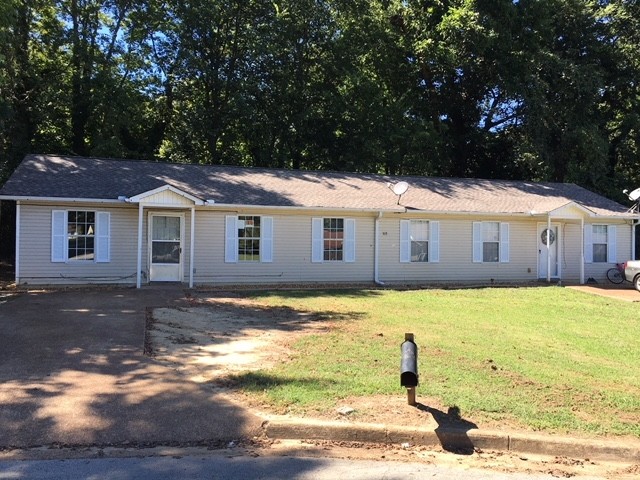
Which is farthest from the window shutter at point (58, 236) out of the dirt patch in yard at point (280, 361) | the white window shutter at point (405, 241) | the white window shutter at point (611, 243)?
the white window shutter at point (611, 243)

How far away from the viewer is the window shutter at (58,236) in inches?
613

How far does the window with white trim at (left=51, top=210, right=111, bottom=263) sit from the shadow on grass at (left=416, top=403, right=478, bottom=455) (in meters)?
13.0

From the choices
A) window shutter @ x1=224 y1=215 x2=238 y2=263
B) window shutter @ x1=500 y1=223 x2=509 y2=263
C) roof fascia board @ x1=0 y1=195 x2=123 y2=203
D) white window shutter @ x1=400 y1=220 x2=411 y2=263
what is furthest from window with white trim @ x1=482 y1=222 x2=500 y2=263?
roof fascia board @ x1=0 y1=195 x2=123 y2=203

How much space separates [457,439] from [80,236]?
13616 millimetres

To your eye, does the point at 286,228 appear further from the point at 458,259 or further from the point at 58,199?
the point at 58,199

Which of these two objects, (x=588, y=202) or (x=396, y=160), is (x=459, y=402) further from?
(x=396, y=160)

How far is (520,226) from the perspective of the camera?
20.2m

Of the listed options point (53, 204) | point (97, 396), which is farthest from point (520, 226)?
point (97, 396)

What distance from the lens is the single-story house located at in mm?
15742

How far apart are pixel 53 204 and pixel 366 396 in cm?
1266

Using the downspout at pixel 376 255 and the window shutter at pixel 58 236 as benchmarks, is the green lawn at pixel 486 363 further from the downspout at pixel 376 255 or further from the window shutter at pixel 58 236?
the window shutter at pixel 58 236

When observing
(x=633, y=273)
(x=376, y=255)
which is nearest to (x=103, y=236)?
(x=376, y=255)

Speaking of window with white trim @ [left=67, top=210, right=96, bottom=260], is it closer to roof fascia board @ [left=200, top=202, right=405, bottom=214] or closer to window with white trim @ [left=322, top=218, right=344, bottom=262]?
roof fascia board @ [left=200, top=202, right=405, bottom=214]

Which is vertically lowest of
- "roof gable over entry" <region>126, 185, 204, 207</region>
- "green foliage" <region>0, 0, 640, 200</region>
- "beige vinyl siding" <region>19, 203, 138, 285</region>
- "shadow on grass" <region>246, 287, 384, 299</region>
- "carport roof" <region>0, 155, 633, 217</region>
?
"shadow on grass" <region>246, 287, 384, 299</region>
